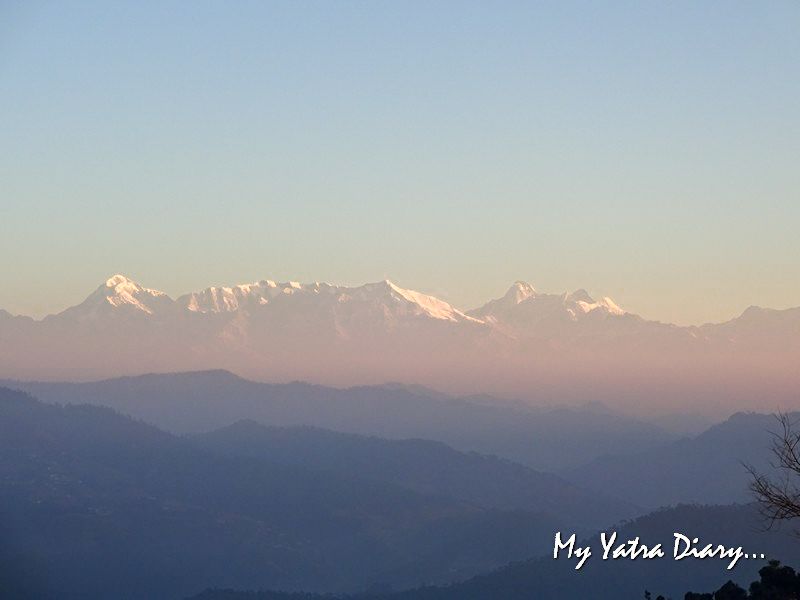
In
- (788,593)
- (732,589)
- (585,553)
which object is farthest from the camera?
(585,553)

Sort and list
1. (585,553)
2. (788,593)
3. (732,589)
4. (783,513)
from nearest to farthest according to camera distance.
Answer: (783,513) < (788,593) < (732,589) < (585,553)

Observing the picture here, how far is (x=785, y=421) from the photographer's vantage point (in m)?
32.7

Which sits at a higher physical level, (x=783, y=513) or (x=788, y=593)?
(x=783, y=513)

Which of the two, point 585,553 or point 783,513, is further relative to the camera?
point 585,553

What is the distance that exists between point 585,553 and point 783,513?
63.4 meters

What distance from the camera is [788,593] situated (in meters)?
68.6

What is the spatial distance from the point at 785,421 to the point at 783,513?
8.74ft

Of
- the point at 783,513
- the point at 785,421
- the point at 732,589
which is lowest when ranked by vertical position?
the point at 732,589

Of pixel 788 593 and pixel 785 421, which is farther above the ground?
pixel 785 421

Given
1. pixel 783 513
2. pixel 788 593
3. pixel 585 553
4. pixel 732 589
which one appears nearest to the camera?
pixel 783 513

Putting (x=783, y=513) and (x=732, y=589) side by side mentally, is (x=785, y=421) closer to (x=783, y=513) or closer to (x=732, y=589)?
(x=783, y=513)

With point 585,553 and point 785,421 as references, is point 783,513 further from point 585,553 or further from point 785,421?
point 585,553

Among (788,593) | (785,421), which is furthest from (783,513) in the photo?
(788,593)

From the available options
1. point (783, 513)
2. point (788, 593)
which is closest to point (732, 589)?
point (788, 593)
